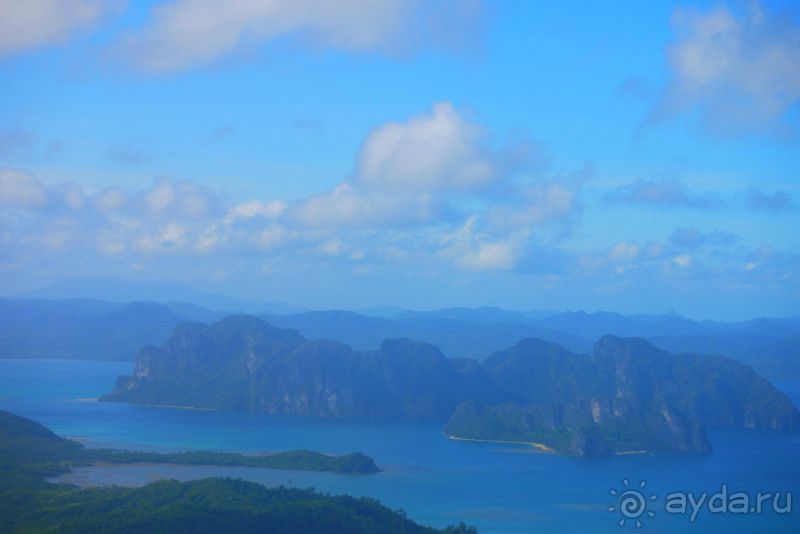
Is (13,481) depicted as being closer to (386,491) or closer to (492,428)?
(386,491)

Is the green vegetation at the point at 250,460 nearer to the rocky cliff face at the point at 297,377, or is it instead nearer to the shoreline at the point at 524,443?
the shoreline at the point at 524,443

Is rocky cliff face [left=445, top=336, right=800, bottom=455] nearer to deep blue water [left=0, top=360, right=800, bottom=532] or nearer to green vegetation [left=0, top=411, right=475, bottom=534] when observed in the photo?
deep blue water [left=0, top=360, right=800, bottom=532]

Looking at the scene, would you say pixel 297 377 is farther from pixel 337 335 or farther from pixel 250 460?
pixel 337 335

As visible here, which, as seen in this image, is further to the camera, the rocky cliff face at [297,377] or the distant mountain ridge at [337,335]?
the distant mountain ridge at [337,335]

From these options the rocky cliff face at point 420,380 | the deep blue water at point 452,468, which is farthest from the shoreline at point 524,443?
the rocky cliff face at point 420,380

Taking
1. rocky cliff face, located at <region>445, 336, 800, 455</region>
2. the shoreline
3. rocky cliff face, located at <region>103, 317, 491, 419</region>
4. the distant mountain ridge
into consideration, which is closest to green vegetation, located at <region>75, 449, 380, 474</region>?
the shoreline

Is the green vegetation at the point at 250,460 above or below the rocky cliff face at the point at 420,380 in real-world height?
below
